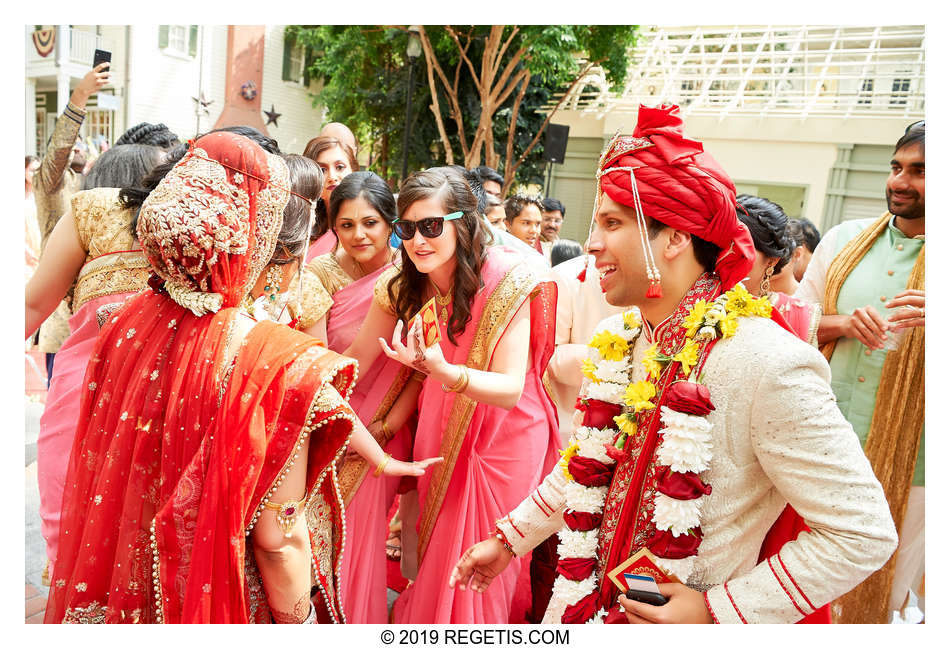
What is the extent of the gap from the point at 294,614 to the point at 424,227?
1.41 m

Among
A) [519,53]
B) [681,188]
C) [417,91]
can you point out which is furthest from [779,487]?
[417,91]

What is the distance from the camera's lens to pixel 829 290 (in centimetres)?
296

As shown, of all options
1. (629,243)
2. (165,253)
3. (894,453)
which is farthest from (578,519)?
(894,453)

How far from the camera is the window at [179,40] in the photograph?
1560 cm

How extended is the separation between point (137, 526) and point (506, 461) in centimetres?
142

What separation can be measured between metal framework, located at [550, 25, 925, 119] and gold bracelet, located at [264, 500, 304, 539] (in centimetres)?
1206

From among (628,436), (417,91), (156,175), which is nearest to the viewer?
(628,436)

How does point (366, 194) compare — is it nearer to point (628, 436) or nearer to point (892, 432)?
point (628, 436)

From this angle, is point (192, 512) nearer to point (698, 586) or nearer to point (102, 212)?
point (698, 586)

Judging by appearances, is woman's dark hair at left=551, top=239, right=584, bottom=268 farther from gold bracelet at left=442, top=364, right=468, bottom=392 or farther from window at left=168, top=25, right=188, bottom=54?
window at left=168, top=25, right=188, bottom=54

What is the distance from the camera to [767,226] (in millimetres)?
2416

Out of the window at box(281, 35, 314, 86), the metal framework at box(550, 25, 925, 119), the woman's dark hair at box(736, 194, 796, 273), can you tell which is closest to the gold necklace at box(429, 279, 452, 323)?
the woman's dark hair at box(736, 194, 796, 273)

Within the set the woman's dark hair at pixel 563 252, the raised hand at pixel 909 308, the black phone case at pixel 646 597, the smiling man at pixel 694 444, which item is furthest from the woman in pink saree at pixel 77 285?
the woman's dark hair at pixel 563 252

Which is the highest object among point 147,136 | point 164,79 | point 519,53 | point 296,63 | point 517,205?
point 296,63
